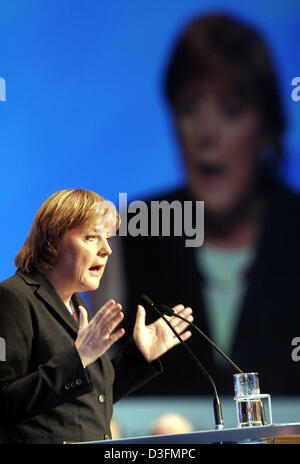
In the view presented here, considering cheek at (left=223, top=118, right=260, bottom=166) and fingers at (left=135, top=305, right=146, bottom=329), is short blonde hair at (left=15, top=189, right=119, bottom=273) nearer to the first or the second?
fingers at (left=135, top=305, right=146, bottom=329)

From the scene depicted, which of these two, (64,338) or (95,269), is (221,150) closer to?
(95,269)

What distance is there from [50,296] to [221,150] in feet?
5.70

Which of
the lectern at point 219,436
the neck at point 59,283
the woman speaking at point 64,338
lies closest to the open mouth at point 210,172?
the woman speaking at point 64,338

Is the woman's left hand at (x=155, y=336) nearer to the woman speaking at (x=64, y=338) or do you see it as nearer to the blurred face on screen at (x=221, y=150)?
the woman speaking at (x=64, y=338)

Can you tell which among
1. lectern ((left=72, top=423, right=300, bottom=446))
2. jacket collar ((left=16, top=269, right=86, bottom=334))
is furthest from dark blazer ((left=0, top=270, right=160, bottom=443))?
lectern ((left=72, top=423, right=300, bottom=446))

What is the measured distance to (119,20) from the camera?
13.1 ft

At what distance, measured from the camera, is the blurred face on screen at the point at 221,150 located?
378 centimetres

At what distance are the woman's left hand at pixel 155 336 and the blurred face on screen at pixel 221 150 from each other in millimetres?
1261

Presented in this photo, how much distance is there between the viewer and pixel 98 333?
6.62 ft

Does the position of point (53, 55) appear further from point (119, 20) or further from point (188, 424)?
point (188, 424)

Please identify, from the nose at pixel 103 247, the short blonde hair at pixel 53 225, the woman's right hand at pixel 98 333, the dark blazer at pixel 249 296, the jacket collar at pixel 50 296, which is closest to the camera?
the woman's right hand at pixel 98 333

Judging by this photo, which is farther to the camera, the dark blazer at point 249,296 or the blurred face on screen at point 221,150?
the blurred face on screen at point 221,150

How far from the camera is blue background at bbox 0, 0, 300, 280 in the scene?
3805mm

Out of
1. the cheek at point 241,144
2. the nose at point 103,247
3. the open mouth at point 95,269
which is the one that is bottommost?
the open mouth at point 95,269
